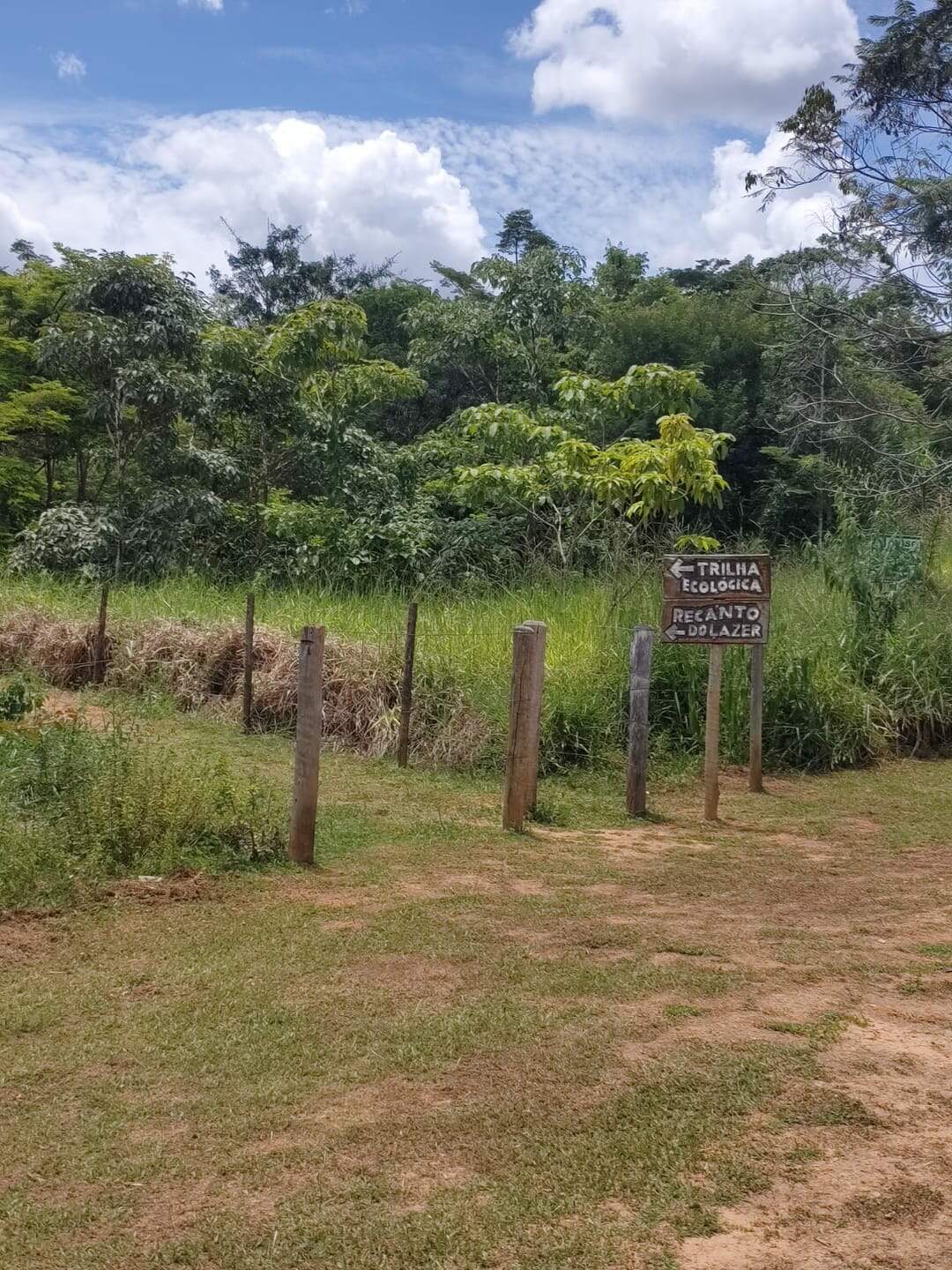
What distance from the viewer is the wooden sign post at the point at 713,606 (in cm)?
766

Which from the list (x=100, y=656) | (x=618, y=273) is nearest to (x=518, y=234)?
(x=618, y=273)

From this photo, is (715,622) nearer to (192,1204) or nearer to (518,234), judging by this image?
(192,1204)

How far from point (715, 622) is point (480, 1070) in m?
4.68

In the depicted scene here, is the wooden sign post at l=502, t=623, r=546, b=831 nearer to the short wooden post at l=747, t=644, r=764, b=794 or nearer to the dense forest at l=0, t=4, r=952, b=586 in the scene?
the short wooden post at l=747, t=644, r=764, b=794

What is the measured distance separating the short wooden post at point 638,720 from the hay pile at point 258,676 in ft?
5.06

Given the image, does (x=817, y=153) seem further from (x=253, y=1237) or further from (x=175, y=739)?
(x=253, y=1237)

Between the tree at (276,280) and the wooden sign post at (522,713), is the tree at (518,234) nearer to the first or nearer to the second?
the tree at (276,280)

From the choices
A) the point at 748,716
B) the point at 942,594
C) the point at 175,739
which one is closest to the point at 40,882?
the point at 175,739

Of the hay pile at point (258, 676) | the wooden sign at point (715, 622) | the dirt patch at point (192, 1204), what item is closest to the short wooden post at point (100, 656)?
the hay pile at point (258, 676)

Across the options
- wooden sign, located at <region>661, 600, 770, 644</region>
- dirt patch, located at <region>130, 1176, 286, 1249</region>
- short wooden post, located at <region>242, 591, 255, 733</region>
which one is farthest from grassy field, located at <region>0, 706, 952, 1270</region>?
short wooden post, located at <region>242, 591, 255, 733</region>

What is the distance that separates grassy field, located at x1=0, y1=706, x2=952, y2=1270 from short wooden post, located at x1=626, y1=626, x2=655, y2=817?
1.36 m

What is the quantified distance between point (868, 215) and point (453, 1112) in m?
15.5

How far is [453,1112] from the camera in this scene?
3285mm

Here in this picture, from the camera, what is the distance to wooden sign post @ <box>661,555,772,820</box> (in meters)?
7.66
